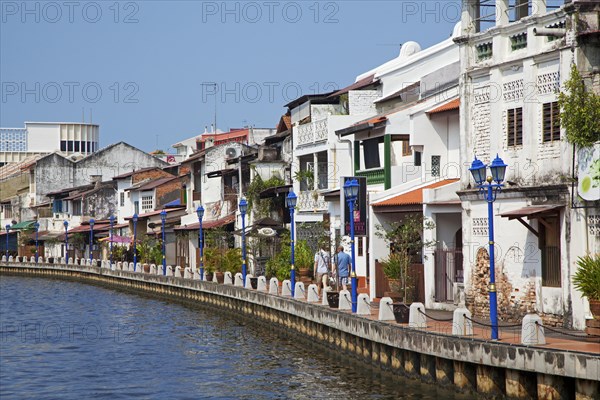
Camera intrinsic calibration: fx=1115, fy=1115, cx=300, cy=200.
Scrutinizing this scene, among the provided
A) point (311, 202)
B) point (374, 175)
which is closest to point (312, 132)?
point (311, 202)

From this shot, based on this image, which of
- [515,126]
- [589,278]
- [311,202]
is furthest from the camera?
[311,202]

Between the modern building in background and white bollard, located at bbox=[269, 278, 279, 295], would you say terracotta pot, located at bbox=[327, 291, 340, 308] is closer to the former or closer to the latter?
white bollard, located at bbox=[269, 278, 279, 295]

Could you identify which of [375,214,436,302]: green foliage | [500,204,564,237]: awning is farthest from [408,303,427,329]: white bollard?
[375,214,436,302]: green foliage

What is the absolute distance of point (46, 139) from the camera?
144750 mm

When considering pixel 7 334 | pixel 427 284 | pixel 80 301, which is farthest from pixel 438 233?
pixel 80 301

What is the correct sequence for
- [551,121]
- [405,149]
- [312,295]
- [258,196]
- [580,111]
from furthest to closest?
[258,196] → [405,149] → [312,295] → [551,121] → [580,111]

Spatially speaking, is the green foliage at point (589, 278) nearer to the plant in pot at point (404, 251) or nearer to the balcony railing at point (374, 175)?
the plant in pot at point (404, 251)

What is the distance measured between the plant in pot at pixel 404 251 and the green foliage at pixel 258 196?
2537 centimetres

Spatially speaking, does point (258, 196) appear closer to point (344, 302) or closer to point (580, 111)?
point (344, 302)

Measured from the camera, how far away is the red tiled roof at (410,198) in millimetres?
37778

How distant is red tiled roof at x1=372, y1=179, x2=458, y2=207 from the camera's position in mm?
37778

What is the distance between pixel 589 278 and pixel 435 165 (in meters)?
16.2

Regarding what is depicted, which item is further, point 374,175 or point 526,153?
point 374,175

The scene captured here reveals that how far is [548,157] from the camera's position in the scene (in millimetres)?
28391
